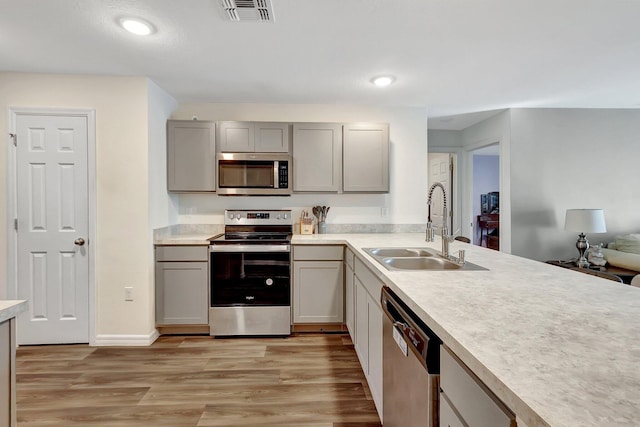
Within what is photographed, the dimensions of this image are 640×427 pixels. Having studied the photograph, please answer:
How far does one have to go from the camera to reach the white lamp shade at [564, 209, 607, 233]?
3.26 metres

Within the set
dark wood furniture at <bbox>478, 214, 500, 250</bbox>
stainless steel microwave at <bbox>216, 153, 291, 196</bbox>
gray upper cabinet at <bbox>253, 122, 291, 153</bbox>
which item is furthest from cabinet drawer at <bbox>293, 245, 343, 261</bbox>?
dark wood furniture at <bbox>478, 214, 500, 250</bbox>

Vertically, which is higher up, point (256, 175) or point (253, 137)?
point (253, 137)

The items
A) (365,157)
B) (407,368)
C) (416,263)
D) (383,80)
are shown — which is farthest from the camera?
(365,157)

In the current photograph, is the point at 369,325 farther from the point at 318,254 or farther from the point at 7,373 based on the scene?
the point at 7,373

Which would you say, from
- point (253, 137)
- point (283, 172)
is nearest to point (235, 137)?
point (253, 137)

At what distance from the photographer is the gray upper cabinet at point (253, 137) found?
3182mm

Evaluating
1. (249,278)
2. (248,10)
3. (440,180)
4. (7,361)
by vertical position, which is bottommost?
(249,278)

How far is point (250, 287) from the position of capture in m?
2.91

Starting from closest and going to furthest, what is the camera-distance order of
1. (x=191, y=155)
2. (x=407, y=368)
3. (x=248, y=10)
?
(x=407, y=368) → (x=248, y=10) → (x=191, y=155)

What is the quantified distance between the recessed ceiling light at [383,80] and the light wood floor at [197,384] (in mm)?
2360

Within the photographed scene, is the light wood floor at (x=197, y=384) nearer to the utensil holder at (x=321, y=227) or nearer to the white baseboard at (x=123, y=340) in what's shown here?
the white baseboard at (x=123, y=340)

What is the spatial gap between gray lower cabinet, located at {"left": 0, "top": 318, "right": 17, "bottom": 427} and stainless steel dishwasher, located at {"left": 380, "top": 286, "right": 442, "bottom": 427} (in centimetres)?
134

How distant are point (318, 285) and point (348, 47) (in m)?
2.01

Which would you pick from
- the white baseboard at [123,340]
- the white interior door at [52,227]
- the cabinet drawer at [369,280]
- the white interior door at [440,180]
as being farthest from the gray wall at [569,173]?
the white interior door at [52,227]
